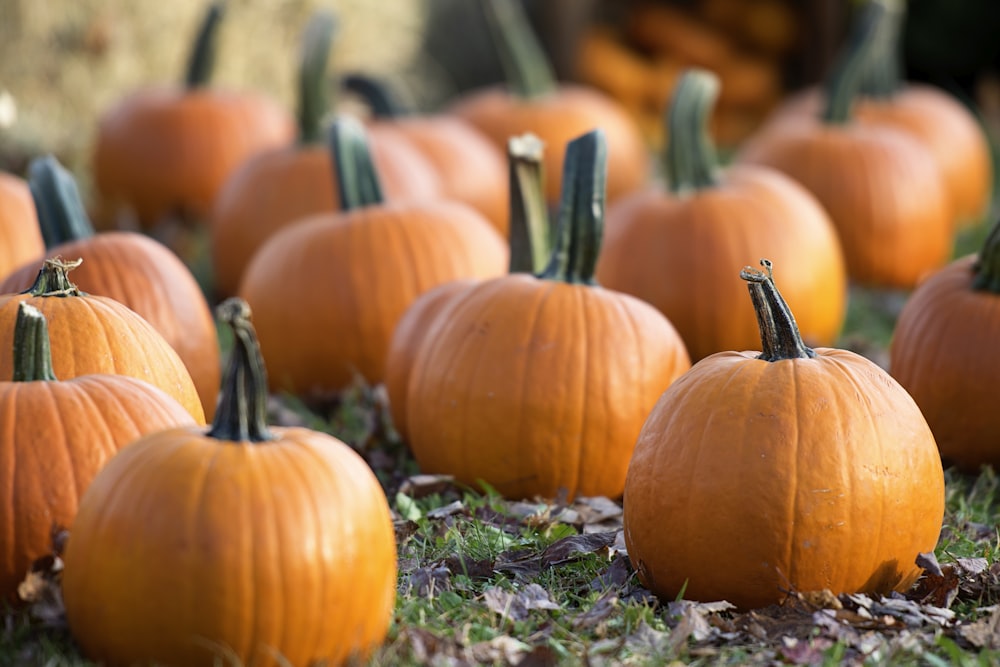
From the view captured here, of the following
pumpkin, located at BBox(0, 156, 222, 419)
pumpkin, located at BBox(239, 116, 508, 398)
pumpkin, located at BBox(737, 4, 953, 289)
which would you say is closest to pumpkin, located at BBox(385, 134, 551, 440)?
pumpkin, located at BBox(239, 116, 508, 398)

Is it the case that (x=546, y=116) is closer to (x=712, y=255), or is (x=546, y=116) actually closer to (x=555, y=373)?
(x=712, y=255)

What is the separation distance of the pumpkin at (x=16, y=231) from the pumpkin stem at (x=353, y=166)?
3.95 feet

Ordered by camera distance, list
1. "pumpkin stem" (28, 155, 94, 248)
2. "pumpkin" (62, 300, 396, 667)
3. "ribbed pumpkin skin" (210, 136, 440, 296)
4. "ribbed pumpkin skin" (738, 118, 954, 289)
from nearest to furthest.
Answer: "pumpkin" (62, 300, 396, 667) → "pumpkin stem" (28, 155, 94, 248) → "ribbed pumpkin skin" (210, 136, 440, 296) → "ribbed pumpkin skin" (738, 118, 954, 289)

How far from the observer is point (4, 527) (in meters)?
2.61

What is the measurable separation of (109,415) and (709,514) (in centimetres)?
133

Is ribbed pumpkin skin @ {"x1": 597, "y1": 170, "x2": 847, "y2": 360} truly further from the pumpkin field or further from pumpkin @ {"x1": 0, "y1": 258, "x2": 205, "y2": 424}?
pumpkin @ {"x1": 0, "y1": 258, "x2": 205, "y2": 424}

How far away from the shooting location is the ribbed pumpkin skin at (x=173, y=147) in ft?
21.9

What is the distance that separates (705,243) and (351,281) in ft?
4.35

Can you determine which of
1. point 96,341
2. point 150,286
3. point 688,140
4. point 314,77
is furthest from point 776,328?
point 314,77

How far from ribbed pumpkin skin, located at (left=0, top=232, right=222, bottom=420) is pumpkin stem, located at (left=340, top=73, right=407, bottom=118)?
3.07m

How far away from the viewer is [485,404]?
143 inches

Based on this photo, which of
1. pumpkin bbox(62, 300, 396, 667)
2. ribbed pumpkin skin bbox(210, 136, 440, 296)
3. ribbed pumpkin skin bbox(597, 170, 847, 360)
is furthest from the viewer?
ribbed pumpkin skin bbox(210, 136, 440, 296)

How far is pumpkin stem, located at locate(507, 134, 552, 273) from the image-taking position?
406cm

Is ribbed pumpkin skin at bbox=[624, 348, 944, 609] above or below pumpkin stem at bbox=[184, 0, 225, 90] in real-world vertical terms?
below
